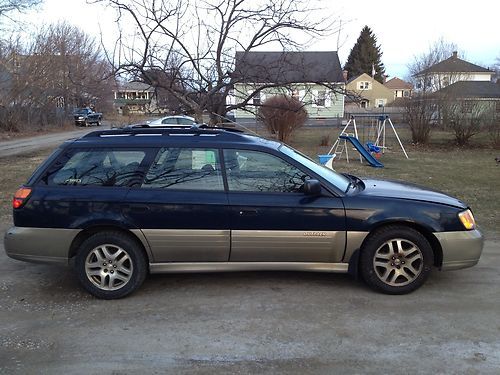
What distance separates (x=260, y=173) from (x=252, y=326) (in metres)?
1.48

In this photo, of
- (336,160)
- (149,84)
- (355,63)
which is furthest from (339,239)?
(355,63)

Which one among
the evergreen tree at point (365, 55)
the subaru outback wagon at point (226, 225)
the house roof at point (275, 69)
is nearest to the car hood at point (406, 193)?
the subaru outback wagon at point (226, 225)

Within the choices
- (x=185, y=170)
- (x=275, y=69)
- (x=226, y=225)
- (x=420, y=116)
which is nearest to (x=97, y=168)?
(x=185, y=170)

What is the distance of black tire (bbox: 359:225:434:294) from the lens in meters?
4.30

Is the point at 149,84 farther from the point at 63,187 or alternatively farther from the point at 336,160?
the point at 336,160

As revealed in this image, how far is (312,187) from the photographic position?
13.9 ft

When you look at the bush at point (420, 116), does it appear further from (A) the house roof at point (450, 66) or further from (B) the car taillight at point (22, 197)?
(B) the car taillight at point (22, 197)

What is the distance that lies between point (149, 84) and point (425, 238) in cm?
716

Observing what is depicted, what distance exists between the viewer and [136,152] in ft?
14.7

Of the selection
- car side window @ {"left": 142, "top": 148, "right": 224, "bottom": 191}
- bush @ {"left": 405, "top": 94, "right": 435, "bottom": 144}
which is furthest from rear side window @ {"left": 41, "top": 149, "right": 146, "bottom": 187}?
bush @ {"left": 405, "top": 94, "right": 435, "bottom": 144}

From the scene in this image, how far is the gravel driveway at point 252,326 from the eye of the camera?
319 centimetres

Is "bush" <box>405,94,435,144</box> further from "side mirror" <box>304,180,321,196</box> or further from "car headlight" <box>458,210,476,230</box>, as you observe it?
"side mirror" <box>304,180,321,196</box>

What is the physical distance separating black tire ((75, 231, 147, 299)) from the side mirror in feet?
5.56

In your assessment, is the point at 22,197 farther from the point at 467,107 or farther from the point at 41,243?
the point at 467,107
